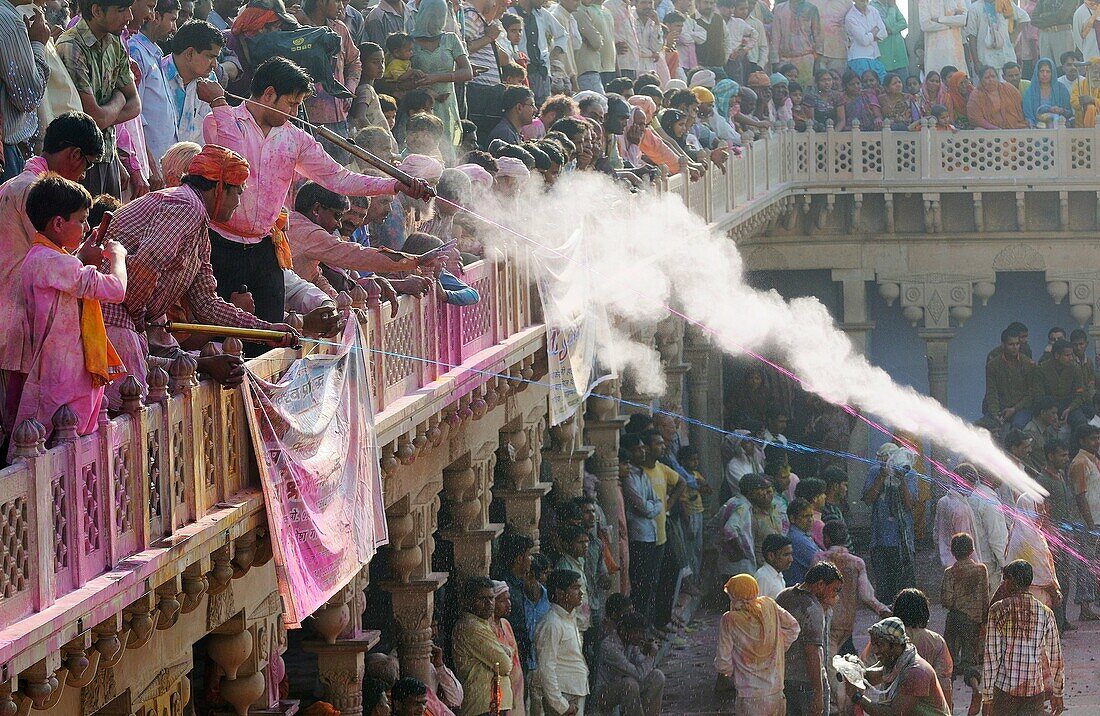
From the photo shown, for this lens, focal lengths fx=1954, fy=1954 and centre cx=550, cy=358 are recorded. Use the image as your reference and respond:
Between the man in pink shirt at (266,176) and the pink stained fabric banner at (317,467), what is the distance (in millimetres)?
466

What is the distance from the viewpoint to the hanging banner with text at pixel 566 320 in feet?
47.7

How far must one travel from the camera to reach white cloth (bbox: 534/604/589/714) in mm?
14914

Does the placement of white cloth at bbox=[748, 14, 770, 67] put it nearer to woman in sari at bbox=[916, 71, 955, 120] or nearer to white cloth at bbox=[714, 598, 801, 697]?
woman in sari at bbox=[916, 71, 955, 120]

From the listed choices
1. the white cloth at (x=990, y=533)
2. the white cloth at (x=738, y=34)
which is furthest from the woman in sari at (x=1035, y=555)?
the white cloth at (x=738, y=34)

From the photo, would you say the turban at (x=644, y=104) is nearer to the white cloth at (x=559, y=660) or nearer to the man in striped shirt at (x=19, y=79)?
the white cloth at (x=559, y=660)

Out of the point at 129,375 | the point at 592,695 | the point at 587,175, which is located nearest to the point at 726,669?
the point at 592,695

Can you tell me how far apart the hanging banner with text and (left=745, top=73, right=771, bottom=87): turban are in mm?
11503

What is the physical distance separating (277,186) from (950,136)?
21.9m

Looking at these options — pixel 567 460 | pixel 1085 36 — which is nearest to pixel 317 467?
pixel 567 460

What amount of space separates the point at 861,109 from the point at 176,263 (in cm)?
2292

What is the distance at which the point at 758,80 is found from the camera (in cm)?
2698

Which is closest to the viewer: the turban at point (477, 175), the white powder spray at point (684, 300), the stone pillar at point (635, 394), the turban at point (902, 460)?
the turban at point (477, 175)

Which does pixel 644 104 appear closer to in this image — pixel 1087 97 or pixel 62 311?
pixel 62 311

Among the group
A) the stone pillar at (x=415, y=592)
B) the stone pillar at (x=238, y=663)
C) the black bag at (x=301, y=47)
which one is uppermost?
the black bag at (x=301, y=47)
